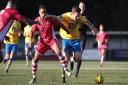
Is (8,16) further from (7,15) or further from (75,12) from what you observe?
(75,12)

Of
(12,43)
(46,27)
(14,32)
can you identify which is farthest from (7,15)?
(14,32)

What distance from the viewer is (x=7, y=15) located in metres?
17.3

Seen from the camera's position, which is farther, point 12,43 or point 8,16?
point 12,43

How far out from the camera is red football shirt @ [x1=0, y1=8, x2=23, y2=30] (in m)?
16.9

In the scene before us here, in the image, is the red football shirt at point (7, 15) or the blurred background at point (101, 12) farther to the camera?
the blurred background at point (101, 12)

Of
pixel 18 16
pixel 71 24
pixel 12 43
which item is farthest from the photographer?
pixel 12 43

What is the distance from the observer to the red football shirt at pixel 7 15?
16.9 metres

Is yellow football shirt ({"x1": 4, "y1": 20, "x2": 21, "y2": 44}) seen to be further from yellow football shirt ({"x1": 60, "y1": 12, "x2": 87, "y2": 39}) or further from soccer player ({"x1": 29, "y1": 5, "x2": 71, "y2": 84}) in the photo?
soccer player ({"x1": 29, "y1": 5, "x2": 71, "y2": 84})

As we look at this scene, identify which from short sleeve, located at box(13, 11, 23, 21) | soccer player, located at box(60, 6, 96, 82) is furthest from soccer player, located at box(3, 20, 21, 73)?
short sleeve, located at box(13, 11, 23, 21)

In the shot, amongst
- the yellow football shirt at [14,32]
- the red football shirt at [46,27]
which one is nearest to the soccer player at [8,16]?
the red football shirt at [46,27]

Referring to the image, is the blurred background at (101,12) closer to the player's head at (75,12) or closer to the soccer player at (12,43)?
the soccer player at (12,43)

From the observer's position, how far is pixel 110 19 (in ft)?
172

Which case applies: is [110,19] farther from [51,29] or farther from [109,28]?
[51,29]

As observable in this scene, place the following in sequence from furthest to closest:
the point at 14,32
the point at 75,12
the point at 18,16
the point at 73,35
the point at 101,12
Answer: the point at 101,12
the point at 14,32
the point at 73,35
the point at 75,12
the point at 18,16
